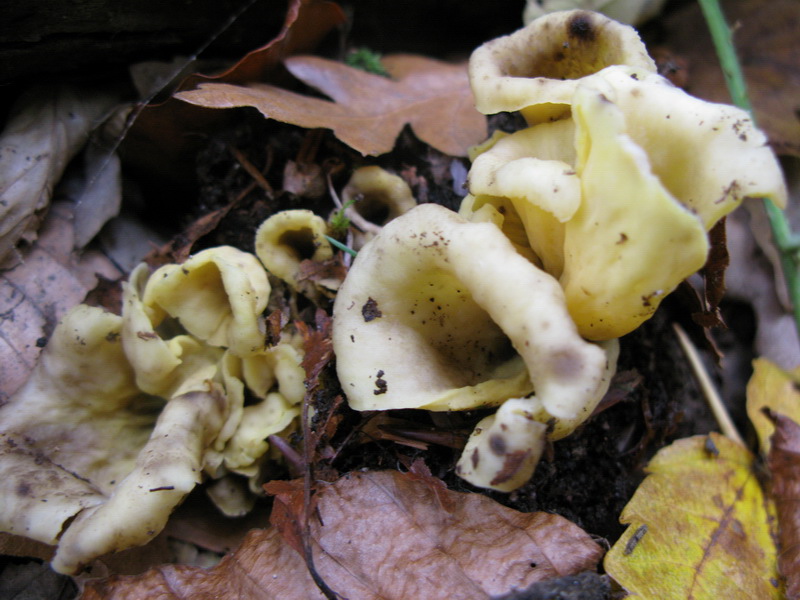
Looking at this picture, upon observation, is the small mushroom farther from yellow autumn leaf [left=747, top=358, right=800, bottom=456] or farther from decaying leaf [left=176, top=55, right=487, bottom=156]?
yellow autumn leaf [left=747, top=358, right=800, bottom=456]

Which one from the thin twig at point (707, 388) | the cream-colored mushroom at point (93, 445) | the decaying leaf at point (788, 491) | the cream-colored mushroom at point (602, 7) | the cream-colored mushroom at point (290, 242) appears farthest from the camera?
the cream-colored mushroom at point (602, 7)

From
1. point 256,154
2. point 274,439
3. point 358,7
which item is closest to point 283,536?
point 274,439

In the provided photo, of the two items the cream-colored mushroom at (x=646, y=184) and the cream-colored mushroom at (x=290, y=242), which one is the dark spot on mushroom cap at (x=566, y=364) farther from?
the cream-colored mushroom at (x=290, y=242)

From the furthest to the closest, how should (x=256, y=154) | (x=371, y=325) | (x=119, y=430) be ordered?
(x=256, y=154)
(x=119, y=430)
(x=371, y=325)

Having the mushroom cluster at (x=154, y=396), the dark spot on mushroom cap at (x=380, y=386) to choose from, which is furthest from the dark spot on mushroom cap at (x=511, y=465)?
the mushroom cluster at (x=154, y=396)

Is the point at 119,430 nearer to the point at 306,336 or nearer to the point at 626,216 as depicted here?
the point at 306,336
